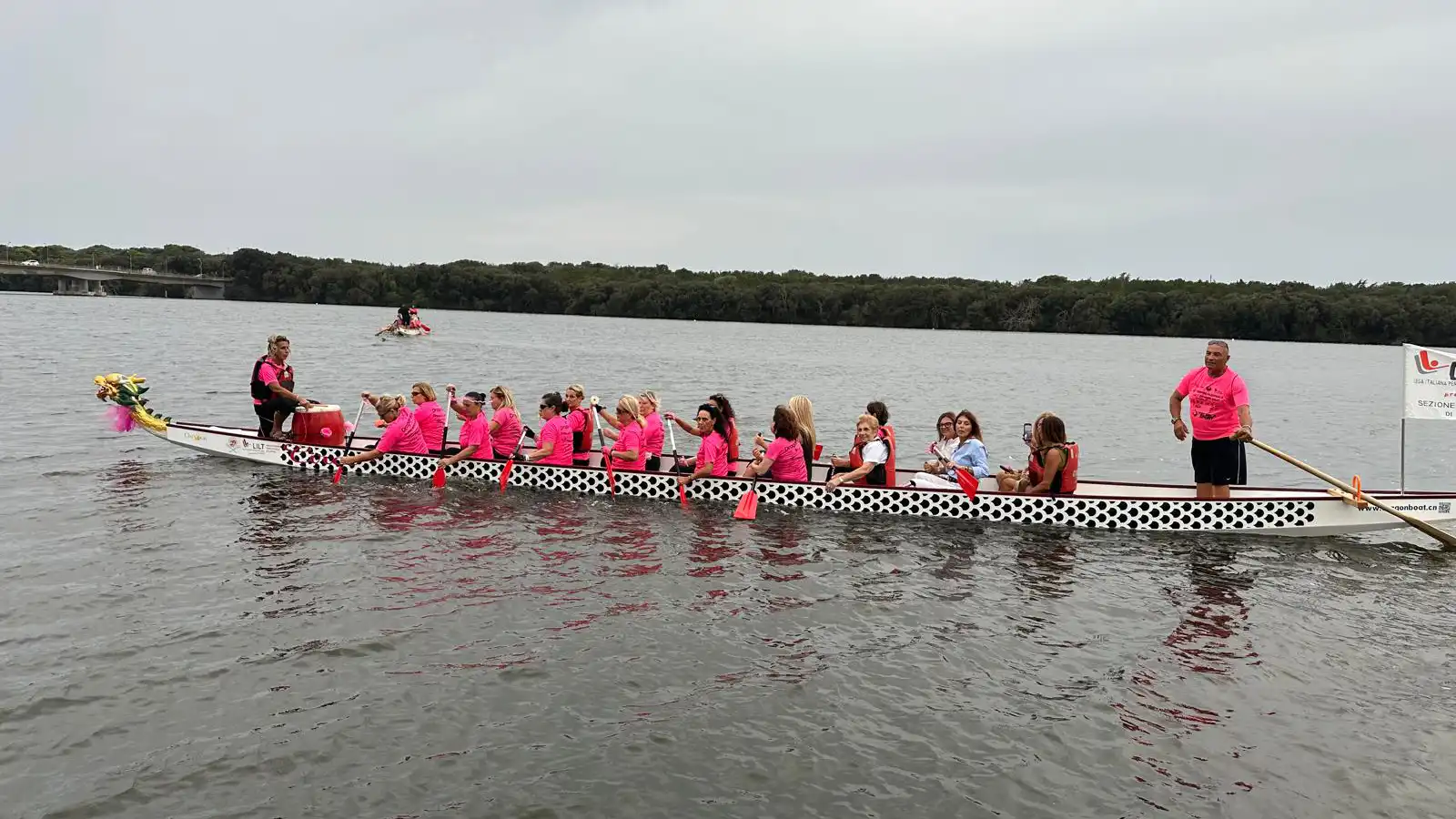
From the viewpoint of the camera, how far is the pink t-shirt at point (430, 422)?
17062mm

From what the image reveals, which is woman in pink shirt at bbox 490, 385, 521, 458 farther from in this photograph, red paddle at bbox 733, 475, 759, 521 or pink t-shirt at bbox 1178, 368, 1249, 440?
pink t-shirt at bbox 1178, 368, 1249, 440

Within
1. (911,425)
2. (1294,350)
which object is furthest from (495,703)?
(1294,350)

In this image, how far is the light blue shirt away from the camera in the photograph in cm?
1466

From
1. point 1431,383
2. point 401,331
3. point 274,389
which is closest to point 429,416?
point 274,389

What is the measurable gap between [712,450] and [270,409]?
838 cm

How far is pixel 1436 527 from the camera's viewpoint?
43.3ft

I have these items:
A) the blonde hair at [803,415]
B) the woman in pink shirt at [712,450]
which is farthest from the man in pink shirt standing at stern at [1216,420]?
the woman in pink shirt at [712,450]

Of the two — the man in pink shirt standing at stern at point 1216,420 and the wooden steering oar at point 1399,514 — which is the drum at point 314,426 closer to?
the man in pink shirt standing at stern at point 1216,420

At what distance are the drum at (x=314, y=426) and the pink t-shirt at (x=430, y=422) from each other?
6.38ft

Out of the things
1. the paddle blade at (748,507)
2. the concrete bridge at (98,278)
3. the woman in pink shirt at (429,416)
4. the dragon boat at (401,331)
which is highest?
the concrete bridge at (98,278)

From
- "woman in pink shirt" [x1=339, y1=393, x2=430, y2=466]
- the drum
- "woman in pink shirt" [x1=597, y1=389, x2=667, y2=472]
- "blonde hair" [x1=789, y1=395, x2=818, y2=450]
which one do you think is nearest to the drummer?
the drum

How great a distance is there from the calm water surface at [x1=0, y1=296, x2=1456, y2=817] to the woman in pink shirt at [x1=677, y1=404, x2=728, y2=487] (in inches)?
25.0

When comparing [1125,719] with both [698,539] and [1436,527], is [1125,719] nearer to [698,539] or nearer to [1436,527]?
[698,539]

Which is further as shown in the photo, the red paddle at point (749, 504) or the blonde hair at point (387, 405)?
the blonde hair at point (387, 405)
